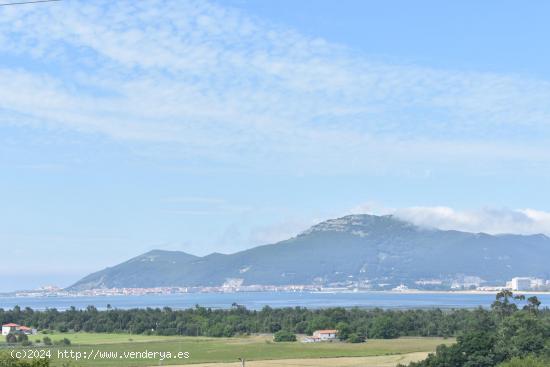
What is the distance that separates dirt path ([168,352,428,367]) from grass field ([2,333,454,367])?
6 cm

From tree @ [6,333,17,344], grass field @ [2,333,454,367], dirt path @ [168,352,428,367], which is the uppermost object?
tree @ [6,333,17,344]

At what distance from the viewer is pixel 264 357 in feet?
181

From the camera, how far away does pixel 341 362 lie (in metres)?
51.3

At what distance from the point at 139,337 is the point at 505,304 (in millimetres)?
33442

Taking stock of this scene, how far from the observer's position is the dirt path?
49.1 meters

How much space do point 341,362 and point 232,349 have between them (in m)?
12.7

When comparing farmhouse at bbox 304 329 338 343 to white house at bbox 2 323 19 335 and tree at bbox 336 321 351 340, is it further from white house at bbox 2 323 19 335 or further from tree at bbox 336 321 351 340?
white house at bbox 2 323 19 335

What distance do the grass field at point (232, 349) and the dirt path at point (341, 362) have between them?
60 mm

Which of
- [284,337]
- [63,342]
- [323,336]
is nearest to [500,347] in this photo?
[323,336]

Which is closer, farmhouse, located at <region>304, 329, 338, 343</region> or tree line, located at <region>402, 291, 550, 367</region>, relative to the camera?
tree line, located at <region>402, 291, 550, 367</region>

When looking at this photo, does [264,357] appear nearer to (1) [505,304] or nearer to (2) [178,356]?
(2) [178,356]

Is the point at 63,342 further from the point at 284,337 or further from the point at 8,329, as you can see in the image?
the point at 284,337

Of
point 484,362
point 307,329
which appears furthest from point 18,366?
point 307,329

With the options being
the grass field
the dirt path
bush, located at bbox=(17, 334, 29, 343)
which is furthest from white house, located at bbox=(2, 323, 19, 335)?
the dirt path
